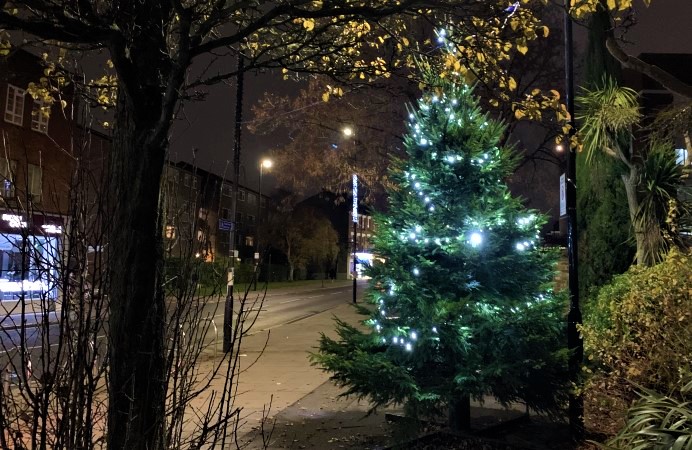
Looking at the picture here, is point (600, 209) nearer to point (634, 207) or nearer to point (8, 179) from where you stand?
point (634, 207)

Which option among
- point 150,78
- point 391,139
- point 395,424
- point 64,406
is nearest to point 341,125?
point 391,139

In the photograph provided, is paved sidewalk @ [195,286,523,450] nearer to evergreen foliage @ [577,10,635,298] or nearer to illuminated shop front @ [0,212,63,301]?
illuminated shop front @ [0,212,63,301]

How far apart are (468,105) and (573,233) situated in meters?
2.06

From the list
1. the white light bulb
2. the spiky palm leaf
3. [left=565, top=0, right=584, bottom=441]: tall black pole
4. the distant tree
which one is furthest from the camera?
the distant tree

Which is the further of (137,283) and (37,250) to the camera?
(137,283)

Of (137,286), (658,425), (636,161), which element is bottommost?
(658,425)

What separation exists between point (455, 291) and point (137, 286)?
440 centimetres

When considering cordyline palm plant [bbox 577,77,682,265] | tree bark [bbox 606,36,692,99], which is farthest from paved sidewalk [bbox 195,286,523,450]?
tree bark [bbox 606,36,692,99]

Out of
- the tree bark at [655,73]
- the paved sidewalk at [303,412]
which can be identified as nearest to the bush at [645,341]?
the tree bark at [655,73]

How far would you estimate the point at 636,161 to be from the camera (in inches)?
320

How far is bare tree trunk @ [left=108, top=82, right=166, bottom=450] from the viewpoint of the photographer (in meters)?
2.94

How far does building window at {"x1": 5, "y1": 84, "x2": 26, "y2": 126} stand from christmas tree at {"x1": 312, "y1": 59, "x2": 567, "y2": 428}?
2394 centimetres

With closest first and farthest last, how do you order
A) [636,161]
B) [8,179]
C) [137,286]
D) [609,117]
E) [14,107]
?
[8,179]
[137,286]
[609,117]
[636,161]
[14,107]

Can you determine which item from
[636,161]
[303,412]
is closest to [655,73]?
[636,161]
